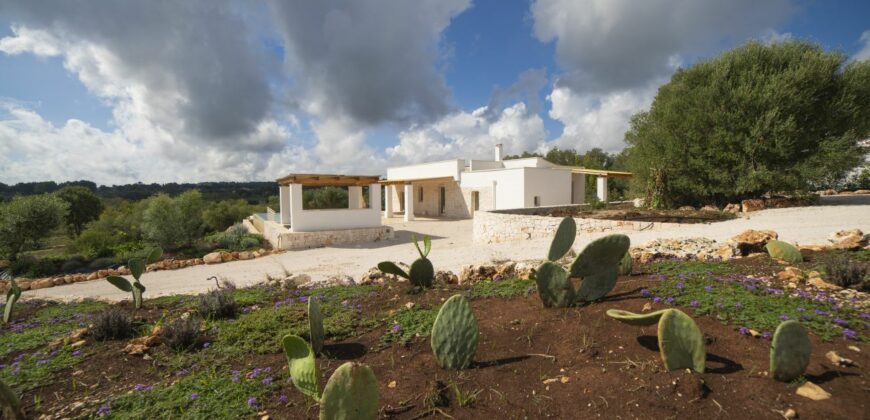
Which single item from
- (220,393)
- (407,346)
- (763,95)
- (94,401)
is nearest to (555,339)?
(407,346)

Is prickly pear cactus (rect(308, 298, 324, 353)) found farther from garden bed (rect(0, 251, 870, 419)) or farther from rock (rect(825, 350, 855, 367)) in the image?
rock (rect(825, 350, 855, 367))

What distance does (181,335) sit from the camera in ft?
11.4

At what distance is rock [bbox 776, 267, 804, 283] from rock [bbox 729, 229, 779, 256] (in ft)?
5.23

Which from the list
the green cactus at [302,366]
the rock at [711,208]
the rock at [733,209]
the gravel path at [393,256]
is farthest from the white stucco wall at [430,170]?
the green cactus at [302,366]

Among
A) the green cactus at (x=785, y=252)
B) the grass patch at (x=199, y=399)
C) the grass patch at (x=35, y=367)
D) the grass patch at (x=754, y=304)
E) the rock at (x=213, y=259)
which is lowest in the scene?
the rock at (x=213, y=259)

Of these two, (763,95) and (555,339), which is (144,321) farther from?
(763,95)

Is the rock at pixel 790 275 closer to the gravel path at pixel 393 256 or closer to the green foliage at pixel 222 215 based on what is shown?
the gravel path at pixel 393 256

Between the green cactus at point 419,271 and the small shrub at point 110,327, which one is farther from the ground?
the green cactus at point 419,271

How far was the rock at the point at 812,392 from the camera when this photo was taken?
192 centimetres

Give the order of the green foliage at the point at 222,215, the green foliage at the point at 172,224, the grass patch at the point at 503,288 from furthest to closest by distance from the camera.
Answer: the green foliage at the point at 222,215
the green foliage at the point at 172,224
the grass patch at the point at 503,288

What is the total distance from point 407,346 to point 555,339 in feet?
3.93

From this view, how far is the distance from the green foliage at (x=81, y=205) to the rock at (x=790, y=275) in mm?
40502

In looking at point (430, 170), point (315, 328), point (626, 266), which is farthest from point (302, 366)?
point (430, 170)

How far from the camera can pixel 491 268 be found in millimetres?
5652
